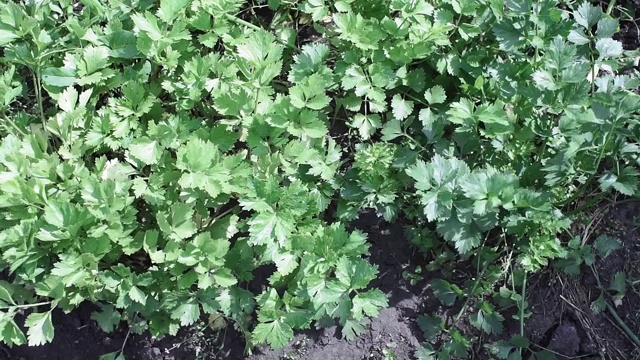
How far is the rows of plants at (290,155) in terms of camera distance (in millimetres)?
2598

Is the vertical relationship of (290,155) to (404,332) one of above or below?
above

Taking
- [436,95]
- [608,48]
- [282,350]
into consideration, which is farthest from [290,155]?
[608,48]

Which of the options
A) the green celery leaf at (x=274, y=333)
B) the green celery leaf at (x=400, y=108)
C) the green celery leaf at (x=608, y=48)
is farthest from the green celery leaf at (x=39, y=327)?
the green celery leaf at (x=608, y=48)

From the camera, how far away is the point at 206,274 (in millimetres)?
2621

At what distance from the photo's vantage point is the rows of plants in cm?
260

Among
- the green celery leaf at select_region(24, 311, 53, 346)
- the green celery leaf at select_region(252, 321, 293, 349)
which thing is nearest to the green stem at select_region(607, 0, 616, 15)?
the green celery leaf at select_region(252, 321, 293, 349)

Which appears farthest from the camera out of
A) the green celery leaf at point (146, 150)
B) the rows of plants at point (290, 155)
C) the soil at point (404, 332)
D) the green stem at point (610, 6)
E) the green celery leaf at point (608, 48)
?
the green stem at point (610, 6)

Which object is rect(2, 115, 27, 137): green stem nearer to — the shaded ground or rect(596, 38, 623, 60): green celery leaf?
the shaded ground

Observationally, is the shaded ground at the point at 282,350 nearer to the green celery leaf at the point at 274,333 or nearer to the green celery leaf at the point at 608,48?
the green celery leaf at the point at 274,333

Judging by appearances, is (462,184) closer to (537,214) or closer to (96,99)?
(537,214)

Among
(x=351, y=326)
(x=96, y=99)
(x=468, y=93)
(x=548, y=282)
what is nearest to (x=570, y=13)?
(x=468, y=93)

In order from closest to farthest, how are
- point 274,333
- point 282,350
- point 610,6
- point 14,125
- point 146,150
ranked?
point 274,333
point 146,150
point 14,125
point 282,350
point 610,6

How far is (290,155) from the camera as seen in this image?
275 centimetres

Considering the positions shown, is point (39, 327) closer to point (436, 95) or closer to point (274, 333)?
point (274, 333)
